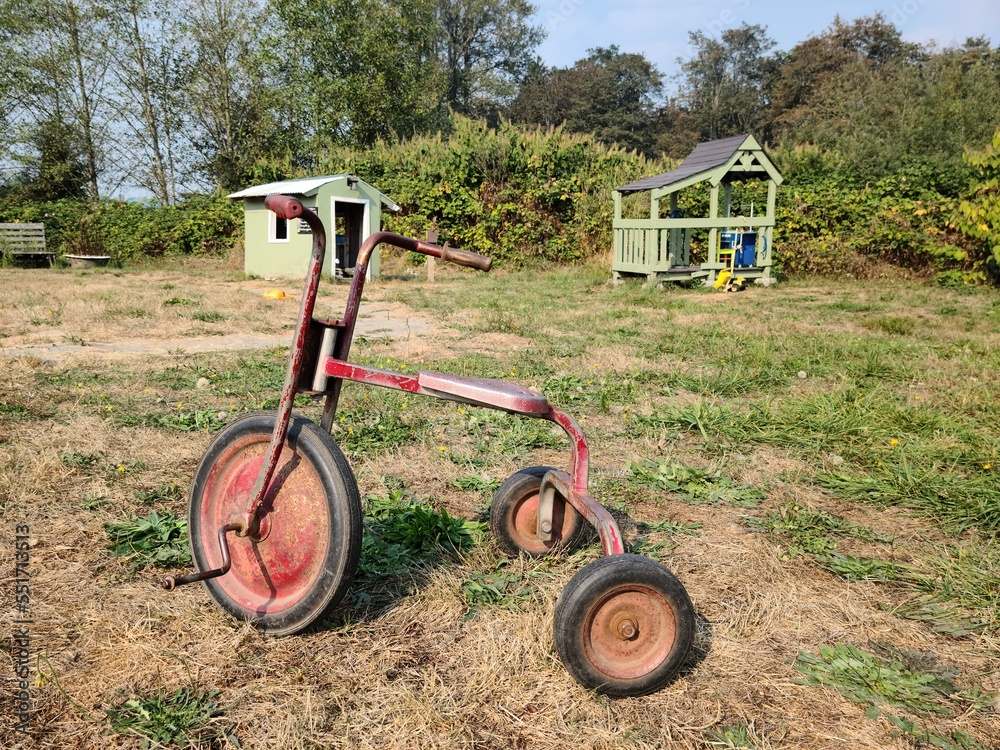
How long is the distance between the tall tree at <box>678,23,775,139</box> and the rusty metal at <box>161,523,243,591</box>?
47.5 meters

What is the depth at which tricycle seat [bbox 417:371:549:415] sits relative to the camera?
2.15 m

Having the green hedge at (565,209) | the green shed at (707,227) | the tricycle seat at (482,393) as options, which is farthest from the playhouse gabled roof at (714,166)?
the tricycle seat at (482,393)

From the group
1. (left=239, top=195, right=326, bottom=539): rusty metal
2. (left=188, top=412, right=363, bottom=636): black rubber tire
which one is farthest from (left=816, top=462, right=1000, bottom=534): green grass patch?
(left=239, top=195, right=326, bottom=539): rusty metal

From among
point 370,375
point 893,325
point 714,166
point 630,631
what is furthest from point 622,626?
point 714,166

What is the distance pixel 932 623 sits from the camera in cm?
240

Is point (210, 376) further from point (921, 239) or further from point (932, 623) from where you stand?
point (921, 239)

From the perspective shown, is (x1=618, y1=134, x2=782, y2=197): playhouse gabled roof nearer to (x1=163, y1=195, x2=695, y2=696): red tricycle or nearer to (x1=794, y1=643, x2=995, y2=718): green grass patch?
(x1=163, y1=195, x2=695, y2=696): red tricycle

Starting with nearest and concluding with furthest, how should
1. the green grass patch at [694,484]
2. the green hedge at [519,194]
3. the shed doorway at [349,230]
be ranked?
the green grass patch at [694,484] → the shed doorway at [349,230] → the green hedge at [519,194]

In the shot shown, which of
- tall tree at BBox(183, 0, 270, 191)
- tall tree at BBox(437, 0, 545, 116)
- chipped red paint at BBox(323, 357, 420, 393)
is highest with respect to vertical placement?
tall tree at BBox(437, 0, 545, 116)

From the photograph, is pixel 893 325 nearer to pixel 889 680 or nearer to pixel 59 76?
pixel 889 680

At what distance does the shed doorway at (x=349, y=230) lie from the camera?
1766 centimetres

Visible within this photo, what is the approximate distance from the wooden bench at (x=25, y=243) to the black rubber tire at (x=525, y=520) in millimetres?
21768

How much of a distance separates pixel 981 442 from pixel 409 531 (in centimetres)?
329

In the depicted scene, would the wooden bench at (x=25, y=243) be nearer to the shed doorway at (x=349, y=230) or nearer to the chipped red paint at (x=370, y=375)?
the shed doorway at (x=349, y=230)
